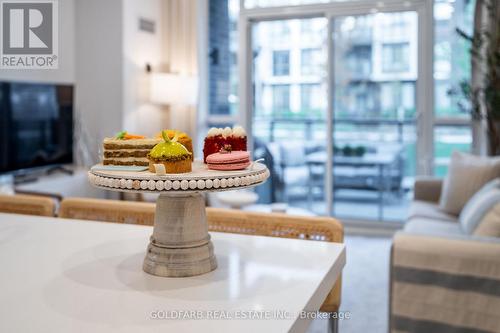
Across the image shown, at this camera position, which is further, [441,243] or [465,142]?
[465,142]

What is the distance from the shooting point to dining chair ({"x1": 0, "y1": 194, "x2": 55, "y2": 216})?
5.42 feet

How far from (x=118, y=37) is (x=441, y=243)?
3948 millimetres

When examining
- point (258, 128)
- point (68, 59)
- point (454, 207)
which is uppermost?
point (68, 59)

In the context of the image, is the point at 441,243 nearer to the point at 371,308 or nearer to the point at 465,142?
the point at 371,308

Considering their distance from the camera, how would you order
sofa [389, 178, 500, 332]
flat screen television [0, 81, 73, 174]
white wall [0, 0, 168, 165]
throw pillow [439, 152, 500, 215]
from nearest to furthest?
sofa [389, 178, 500, 332]
throw pillow [439, 152, 500, 215]
flat screen television [0, 81, 73, 174]
white wall [0, 0, 168, 165]

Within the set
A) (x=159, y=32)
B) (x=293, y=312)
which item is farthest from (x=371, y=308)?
(x=159, y=32)

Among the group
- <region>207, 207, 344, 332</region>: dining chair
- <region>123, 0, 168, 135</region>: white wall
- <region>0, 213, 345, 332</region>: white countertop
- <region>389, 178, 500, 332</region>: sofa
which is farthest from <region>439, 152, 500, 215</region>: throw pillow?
<region>123, 0, 168, 135</region>: white wall

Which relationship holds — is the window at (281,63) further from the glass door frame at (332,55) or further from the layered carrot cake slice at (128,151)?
the layered carrot cake slice at (128,151)

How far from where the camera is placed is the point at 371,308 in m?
3.02

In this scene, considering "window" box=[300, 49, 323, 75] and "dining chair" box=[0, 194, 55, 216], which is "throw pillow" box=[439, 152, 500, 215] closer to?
"window" box=[300, 49, 323, 75]

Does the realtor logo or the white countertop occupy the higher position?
the realtor logo

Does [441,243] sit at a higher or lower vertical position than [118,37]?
lower

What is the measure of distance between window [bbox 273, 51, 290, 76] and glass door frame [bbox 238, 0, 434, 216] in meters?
0.28

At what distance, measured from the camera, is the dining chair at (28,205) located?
5.42 ft
